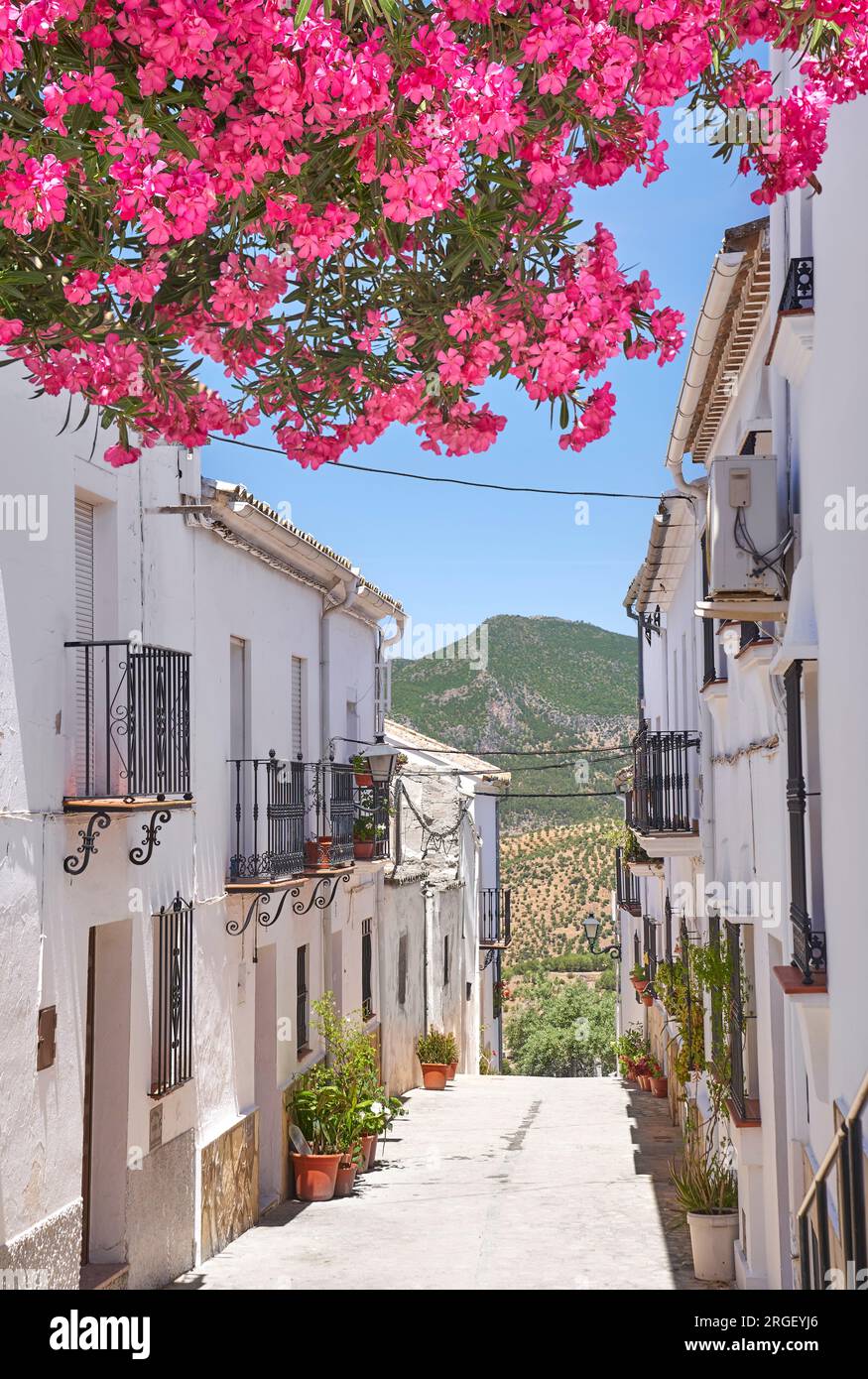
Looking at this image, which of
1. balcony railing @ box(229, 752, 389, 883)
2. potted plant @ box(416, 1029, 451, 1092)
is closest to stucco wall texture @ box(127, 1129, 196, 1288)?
balcony railing @ box(229, 752, 389, 883)

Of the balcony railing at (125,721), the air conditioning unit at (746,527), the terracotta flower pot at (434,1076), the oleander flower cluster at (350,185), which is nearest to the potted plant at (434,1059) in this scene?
the terracotta flower pot at (434,1076)

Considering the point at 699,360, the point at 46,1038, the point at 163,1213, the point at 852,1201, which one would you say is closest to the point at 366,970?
the point at 163,1213

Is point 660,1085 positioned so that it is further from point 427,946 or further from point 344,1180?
point 344,1180

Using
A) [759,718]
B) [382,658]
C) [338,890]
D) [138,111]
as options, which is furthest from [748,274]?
[382,658]

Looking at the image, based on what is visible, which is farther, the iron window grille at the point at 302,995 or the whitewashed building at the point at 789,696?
the iron window grille at the point at 302,995

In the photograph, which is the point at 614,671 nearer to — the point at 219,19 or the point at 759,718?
the point at 759,718

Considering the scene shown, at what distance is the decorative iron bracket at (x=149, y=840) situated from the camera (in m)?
9.15

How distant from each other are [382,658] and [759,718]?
13451mm

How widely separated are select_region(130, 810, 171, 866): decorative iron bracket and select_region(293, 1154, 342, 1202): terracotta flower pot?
17.0 feet

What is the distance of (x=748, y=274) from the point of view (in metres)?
7.59

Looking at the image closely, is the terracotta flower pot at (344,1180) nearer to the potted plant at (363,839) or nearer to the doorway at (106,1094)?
the potted plant at (363,839)

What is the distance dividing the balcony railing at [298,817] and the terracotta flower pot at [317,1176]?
291 centimetres

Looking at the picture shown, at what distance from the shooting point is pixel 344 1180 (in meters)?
14.1

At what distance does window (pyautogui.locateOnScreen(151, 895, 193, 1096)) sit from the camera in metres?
10.3
